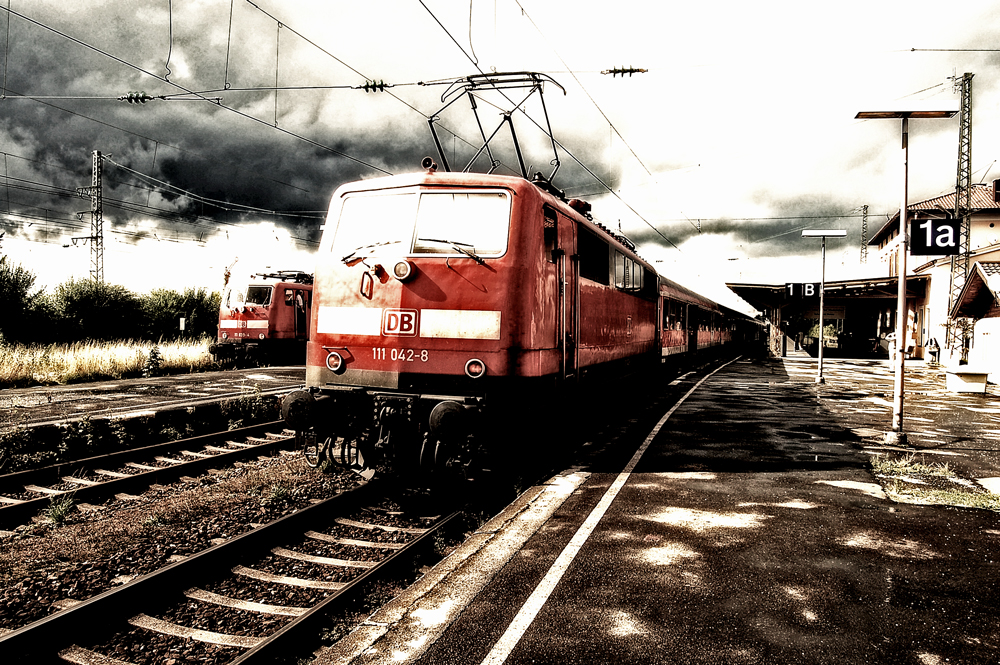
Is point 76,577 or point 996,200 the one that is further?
point 996,200

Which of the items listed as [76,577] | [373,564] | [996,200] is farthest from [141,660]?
[996,200]

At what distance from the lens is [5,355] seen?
17.2 meters

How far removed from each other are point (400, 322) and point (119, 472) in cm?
435

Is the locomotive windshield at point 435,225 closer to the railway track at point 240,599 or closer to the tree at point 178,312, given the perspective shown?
the railway track at point 240,599

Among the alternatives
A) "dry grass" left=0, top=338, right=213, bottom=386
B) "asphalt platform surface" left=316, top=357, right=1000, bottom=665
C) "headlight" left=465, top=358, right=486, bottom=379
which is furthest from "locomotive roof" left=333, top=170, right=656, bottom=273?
"dry grass" left=0, top=338, right=213, bottom=386

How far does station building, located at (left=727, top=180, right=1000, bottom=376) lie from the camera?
769 inches

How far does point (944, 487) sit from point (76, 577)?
785 cm

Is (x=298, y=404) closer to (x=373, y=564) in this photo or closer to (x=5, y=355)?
(x=373, y=564)

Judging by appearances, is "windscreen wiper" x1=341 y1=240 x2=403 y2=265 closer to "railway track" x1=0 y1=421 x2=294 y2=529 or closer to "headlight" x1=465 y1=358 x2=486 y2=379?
"headlight" x1=465 y1=358 x2=486 y2=379

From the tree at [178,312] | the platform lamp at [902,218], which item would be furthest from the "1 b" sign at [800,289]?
the tree at [178,312]

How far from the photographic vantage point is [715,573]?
441cm

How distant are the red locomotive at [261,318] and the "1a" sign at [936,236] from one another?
19418 mm

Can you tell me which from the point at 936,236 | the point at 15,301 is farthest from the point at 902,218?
the point at 15,301

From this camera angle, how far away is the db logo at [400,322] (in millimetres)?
6602
